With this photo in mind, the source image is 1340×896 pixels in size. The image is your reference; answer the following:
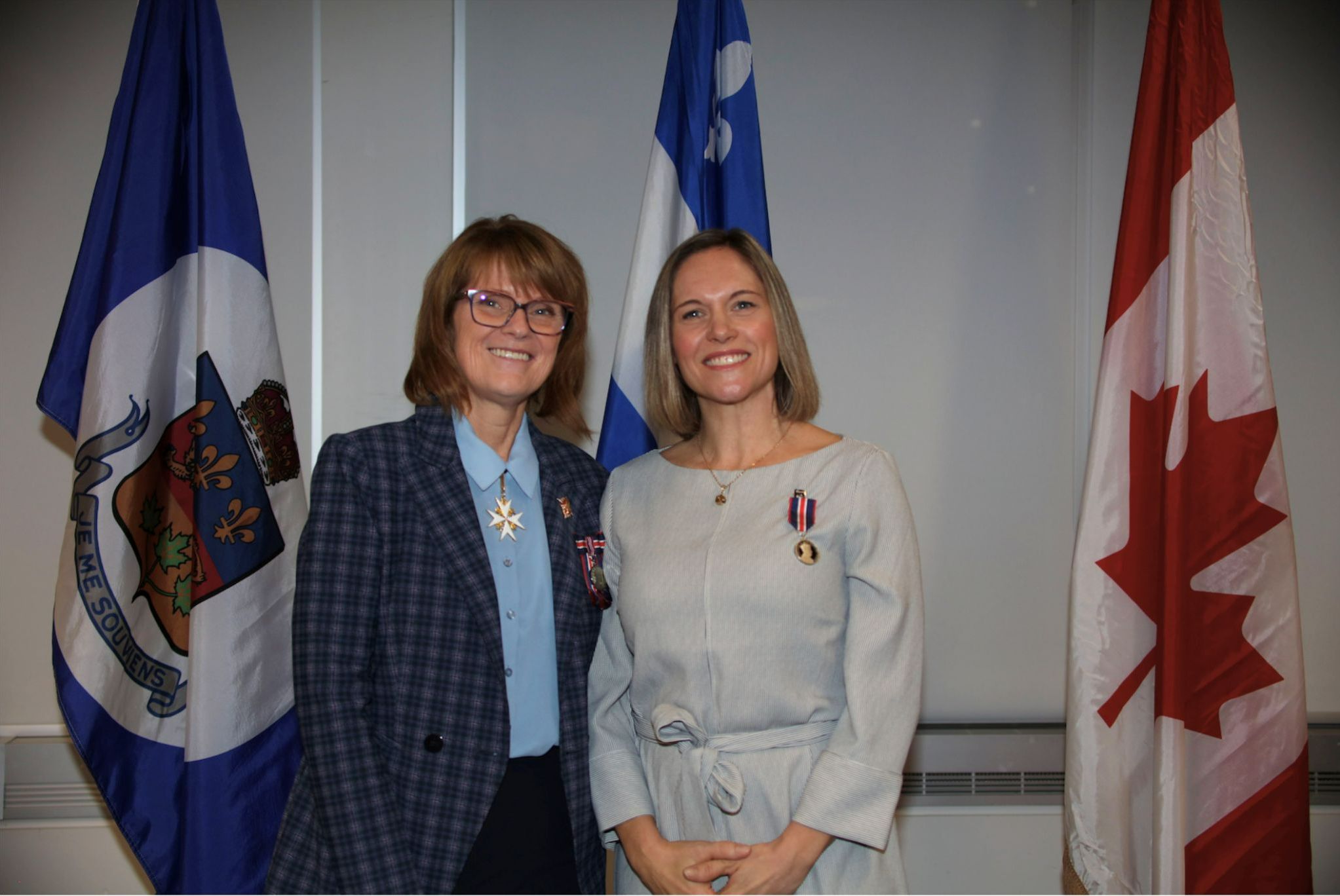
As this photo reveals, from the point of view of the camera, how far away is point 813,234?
2.84 metres

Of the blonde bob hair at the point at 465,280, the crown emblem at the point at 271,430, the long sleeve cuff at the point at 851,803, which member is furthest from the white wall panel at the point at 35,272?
the long sleeve cuff at the point at 851,803

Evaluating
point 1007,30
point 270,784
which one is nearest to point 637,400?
point 270,784

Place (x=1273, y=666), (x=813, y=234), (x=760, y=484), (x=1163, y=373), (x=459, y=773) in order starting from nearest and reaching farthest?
(x=459, y=773) < (x=760, y=484) < (x=1273, y=666) < (x=1163, y=373) < (x=813, y=234)

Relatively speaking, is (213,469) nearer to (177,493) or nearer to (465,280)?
(177,493)

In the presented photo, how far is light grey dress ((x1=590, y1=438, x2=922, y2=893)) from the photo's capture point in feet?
4.75

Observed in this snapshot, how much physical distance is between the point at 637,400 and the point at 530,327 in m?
0.61

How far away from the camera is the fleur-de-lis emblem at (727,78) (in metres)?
2.24

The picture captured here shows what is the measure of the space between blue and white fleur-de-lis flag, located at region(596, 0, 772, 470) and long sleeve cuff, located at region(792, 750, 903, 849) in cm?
99

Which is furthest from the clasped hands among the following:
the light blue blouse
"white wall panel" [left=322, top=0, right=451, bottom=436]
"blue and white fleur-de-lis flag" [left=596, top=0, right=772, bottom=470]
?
"white wall panel" [left=322, top=0, right=451, bottom=436]

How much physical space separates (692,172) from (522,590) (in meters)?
1.19

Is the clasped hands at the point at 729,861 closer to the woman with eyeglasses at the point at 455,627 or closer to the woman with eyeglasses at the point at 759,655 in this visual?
the woman with eyeglasses at the point at 759,655

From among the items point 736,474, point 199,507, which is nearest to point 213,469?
point 199,507

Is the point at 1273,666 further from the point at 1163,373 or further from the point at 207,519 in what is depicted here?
the point at 207,519

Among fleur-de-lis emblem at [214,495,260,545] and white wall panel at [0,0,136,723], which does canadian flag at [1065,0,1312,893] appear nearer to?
fleur-de-lis emblem at [214,495,260,545]
